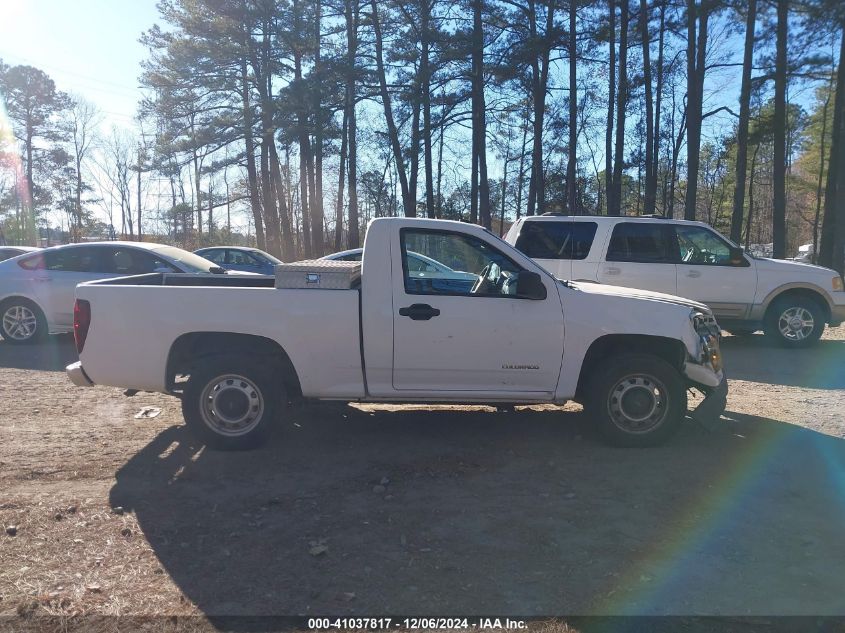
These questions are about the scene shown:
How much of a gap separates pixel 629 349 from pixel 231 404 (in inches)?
132

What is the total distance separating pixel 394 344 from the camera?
17.2 feet

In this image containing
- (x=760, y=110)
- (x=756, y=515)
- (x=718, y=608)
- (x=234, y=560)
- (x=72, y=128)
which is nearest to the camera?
(x=718, y=608)

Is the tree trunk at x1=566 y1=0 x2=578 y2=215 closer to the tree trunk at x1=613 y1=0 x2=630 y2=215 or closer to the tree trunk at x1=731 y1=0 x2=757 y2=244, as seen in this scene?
the tree trunk at x1=613 y1=0 x2=630 y2=215

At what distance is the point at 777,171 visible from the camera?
20.1m

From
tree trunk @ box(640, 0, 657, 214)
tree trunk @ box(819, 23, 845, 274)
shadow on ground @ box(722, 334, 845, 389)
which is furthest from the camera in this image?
tree trunk @ box(640, 0, 657, 214)

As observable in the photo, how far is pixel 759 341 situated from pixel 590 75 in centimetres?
2058

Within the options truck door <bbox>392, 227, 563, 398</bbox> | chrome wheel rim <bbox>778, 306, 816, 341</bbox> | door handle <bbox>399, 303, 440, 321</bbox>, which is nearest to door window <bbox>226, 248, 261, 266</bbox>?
chrome wheel rim <bbox>778, 306, 816, 341</bbox>

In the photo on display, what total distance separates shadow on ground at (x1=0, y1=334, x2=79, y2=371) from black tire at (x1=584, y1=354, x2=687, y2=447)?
717cm

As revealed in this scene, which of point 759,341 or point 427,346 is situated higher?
point 427,346

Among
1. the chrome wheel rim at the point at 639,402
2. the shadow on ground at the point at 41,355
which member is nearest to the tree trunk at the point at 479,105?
the shadow on ground at the point at 41,355

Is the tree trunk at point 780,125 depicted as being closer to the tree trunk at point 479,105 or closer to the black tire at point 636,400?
the tree trunk at point 479,105

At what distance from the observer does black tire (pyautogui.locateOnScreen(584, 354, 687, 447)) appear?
5.38 meters

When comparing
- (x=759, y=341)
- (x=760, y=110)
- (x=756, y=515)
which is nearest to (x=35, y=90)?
(x=760, y=110)

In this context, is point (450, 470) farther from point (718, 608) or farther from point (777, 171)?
point (777, 171)
